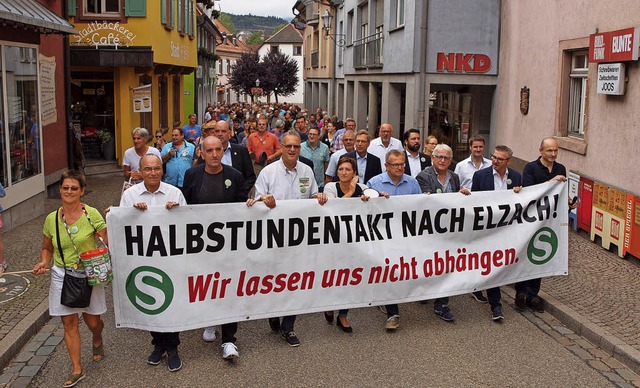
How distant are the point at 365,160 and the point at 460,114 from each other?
38.3ft

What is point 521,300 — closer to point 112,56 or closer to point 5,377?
point 5,377

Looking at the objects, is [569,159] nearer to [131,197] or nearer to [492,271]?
[492,271]

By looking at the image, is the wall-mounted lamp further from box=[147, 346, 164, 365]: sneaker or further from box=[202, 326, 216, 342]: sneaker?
box=[147, 346, 164, 365]: sneaker

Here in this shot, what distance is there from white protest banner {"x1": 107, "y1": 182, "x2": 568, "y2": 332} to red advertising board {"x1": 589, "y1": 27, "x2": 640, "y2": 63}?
11.0 ft

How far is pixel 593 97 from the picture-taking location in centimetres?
1212

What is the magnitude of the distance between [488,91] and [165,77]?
12.5m

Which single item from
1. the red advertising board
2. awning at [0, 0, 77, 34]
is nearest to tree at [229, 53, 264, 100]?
awning at [0, 0, 77, 34]

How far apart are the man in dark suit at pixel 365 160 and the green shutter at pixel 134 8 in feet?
39.3

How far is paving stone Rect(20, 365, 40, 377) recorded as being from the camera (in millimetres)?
6238

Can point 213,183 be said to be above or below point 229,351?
above

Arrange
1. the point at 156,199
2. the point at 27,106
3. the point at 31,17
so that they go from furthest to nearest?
the point at 27,106
the point at 31,17
the point at 156,199

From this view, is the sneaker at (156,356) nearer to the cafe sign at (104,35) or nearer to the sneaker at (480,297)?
the sneaker at (480,297)

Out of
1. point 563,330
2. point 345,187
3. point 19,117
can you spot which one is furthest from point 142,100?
point 563,330

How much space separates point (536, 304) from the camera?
322 inches
